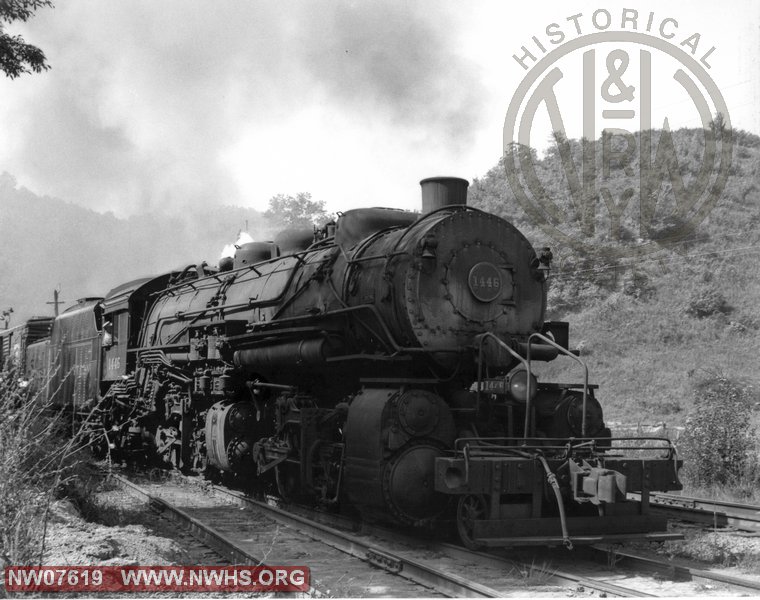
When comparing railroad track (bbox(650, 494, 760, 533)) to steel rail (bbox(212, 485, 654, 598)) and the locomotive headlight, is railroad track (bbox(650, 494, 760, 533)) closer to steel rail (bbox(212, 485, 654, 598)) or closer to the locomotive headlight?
the locomotive headlight

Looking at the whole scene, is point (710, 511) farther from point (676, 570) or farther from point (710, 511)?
point (676, 570)

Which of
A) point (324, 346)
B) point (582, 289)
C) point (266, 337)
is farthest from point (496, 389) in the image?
point (582, 289)

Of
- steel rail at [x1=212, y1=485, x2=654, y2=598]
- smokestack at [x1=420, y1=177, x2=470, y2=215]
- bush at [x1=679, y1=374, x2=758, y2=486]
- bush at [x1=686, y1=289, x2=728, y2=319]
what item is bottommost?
steel rail at [x1=212, y1=485, x2=654, y2=598]

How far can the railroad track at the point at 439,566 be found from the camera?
6.15 meters

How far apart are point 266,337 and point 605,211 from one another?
35828 millimetres

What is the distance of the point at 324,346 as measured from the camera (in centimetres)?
867

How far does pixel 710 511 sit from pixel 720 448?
261 centimetres

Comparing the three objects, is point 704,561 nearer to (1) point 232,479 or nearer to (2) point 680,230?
(1) point 232,479

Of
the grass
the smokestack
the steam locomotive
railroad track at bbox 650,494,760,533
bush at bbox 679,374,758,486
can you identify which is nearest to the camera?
the grass

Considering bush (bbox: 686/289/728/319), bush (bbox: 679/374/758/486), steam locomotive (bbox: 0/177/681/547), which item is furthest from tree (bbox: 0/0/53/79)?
bush (bbox: 686/289/728/319)

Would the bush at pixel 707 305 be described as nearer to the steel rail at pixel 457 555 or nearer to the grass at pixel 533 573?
the steel rail at pixel 457 555

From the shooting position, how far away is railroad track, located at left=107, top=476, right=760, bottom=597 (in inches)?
242

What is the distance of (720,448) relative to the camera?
38.8 feet

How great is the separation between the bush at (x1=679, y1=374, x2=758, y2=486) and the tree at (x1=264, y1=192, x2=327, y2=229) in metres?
43.9
